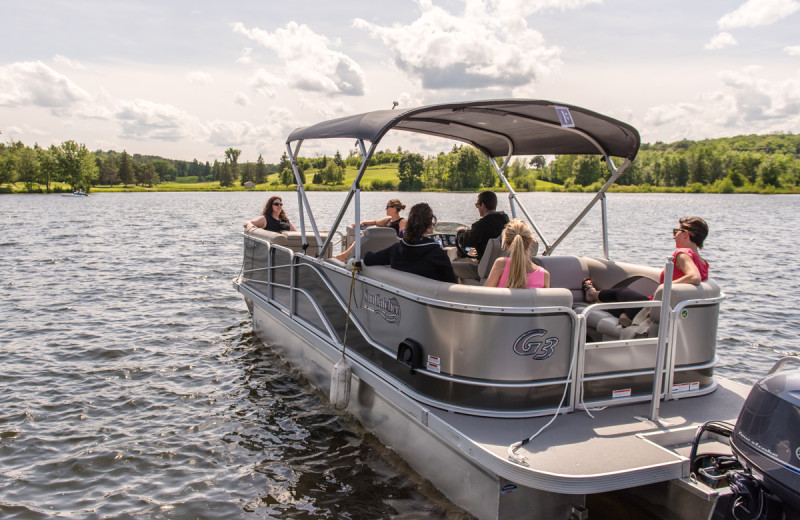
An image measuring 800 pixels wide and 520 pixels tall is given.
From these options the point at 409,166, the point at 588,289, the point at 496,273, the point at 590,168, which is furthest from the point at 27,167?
the point at 496,273

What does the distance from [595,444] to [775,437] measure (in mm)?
1115

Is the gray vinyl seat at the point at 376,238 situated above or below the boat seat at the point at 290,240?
above

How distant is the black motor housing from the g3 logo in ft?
4.04

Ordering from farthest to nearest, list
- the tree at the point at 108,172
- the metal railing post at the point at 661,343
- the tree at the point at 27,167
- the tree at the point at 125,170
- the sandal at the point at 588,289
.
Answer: the tree at the point at 125,170 → the tree at the point at 108,172 → the tree at the point at 27,167 → the sandal at the point at 588,289 → the metal railing post at the point at 661,343

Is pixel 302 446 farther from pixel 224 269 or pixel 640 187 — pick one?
pixel 640 187

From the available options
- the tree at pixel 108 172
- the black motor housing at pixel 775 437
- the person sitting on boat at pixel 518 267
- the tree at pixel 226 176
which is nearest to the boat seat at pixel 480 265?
the person sitting on boat at pixel 518 267

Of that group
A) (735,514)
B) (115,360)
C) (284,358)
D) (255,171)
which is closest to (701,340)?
(735,514)

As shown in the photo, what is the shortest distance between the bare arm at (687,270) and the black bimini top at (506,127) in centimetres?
138

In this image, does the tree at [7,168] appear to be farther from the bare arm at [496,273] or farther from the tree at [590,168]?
the bare arm at [496,273]

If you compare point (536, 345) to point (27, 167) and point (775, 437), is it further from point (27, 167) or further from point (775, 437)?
point (27, 167)

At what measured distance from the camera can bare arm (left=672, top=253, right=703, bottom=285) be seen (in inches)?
181

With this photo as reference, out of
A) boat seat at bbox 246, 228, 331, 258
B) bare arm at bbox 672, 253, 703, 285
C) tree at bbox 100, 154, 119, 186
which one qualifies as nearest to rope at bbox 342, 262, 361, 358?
boat seat at bbox 246, 228, 331, 258

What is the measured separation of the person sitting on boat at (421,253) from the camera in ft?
16.1

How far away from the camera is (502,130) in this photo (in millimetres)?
6910
